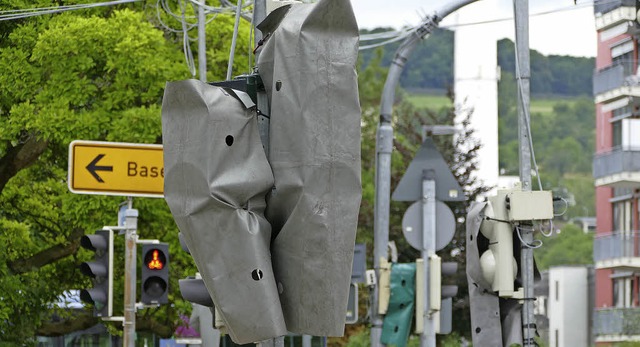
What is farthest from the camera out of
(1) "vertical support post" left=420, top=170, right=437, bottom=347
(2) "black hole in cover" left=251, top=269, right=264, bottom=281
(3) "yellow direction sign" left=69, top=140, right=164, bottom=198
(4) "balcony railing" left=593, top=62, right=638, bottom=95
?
(4) "balcony railing" left=593, top=62, right=638, bottom=95

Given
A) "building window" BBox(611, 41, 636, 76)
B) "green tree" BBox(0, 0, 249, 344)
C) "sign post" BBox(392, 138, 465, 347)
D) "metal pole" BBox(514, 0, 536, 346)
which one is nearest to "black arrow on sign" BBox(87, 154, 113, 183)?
"sign post" BBox(392, 138, 465, 347)

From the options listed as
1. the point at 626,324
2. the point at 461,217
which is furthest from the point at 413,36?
the point at 626,324

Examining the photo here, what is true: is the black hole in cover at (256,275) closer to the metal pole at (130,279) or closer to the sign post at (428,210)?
the metal pole at (130,279)

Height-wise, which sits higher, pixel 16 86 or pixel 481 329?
pixel 16 86

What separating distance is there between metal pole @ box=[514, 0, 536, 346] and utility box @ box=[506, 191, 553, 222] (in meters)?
0.20

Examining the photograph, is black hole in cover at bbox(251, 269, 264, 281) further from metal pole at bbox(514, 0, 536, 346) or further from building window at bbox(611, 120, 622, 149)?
building window at bbox(611, 120, 622, 149)

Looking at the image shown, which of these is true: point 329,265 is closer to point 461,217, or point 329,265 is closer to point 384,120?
point 384,120

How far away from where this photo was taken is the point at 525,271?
12.5 m

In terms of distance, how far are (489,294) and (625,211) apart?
52.0m

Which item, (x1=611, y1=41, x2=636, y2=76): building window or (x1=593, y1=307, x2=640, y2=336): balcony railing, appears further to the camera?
(x1=611, y1=41, x2=636, y2=76): building window

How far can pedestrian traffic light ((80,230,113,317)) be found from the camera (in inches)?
670

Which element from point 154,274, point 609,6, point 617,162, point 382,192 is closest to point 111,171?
point 154,274

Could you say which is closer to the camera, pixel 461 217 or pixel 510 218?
pixel 510 218

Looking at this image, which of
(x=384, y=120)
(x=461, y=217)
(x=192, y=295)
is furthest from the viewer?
(x=461, y=217)
